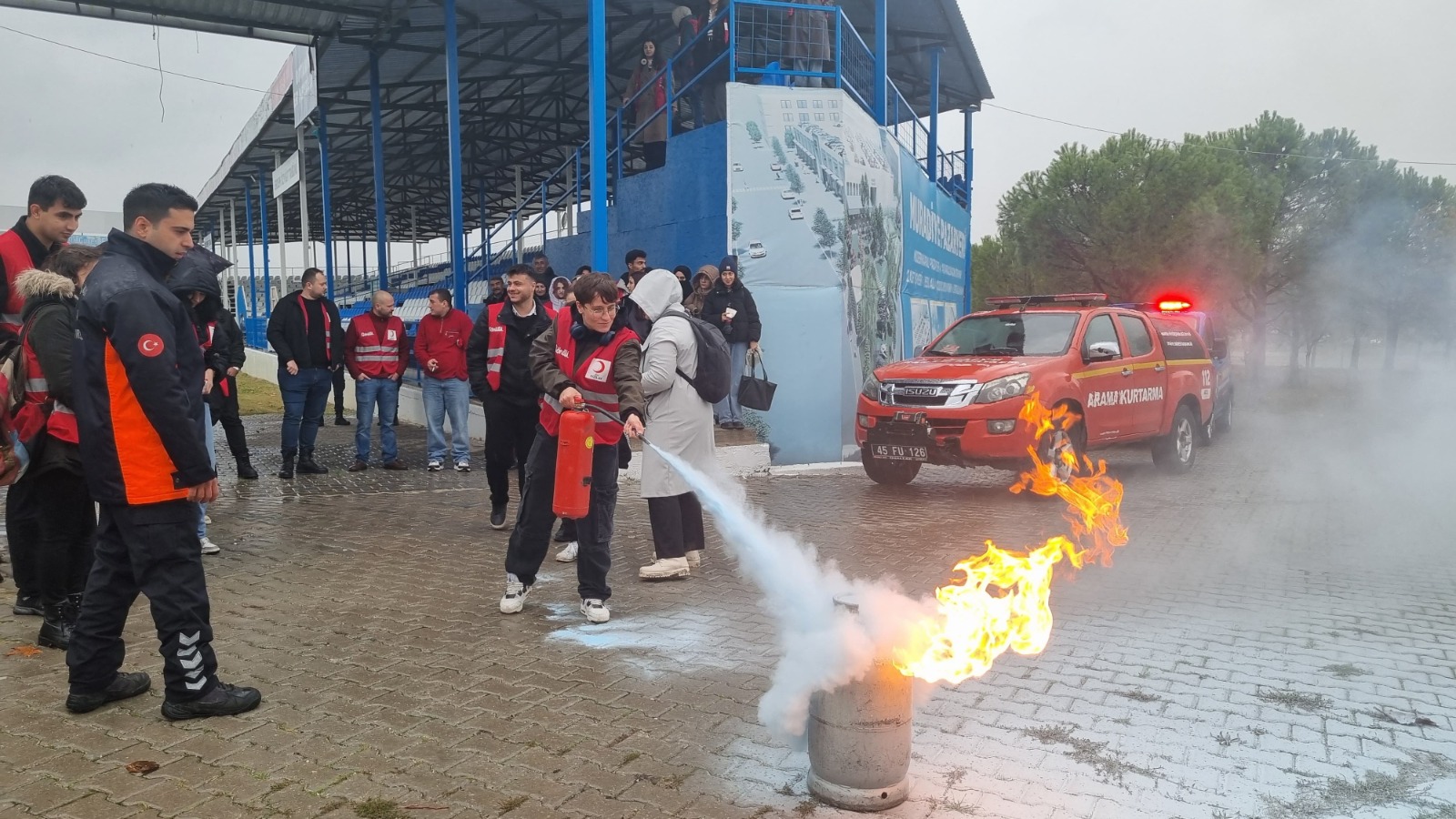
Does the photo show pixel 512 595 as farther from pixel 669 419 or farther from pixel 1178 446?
pixel 1178 446

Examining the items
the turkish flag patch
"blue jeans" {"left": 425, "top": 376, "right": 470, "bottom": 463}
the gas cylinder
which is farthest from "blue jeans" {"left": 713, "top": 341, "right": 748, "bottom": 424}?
the turkish flag patch

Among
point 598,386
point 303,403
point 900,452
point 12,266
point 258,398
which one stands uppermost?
point 12,266

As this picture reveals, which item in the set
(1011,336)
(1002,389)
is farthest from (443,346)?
(1011,336)

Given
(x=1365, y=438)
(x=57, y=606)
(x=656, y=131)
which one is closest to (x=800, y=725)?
(x=57, y=606)

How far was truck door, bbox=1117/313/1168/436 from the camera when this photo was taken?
1031 centimetres

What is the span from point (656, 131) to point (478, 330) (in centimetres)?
757

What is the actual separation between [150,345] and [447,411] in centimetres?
702

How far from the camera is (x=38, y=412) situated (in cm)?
448

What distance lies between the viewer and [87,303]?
3.48m

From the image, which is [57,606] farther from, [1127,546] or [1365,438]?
[1365,438]

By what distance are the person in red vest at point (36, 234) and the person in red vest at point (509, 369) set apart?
9.31ft

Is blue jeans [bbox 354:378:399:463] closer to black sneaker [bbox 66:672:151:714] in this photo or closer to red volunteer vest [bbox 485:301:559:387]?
red volunteer vest [bbox 485:301:559:387]

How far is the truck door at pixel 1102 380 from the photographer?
31.5 feet

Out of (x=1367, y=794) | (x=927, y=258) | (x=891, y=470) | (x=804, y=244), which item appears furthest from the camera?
(x=927, y=258)
